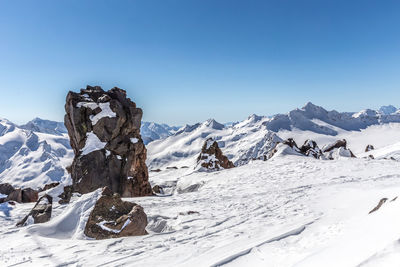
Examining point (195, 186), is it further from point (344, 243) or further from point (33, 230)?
point (344, 243)

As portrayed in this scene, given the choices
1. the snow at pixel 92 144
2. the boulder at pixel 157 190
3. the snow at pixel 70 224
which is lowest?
the boulder at pixel 157 190

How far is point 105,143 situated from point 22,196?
9.63 meters

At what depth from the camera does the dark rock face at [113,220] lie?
10117 millimetres

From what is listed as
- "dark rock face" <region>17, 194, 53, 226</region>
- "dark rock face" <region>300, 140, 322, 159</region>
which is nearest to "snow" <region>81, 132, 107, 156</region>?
"dark rock face" <region>17, 194, 53, 226</region>

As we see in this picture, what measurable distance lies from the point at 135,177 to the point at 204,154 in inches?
892

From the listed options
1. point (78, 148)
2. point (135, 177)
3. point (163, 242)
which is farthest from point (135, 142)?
point (163, 242)

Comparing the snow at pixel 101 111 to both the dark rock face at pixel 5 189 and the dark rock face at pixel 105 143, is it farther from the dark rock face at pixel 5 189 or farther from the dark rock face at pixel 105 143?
the dark rock face at pixel 5 189

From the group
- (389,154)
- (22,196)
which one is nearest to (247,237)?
(22,196)

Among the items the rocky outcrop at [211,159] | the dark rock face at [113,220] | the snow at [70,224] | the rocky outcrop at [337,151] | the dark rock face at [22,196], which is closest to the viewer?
the dark rock face at [113,220]

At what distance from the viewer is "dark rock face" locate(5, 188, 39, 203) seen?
24.5 metres

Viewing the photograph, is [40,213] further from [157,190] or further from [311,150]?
[311,150]

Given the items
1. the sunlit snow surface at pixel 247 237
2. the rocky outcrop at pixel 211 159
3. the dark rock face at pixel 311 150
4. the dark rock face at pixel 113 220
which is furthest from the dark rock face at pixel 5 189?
the dark rock face at pixel 311 150

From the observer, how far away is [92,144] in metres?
26.9

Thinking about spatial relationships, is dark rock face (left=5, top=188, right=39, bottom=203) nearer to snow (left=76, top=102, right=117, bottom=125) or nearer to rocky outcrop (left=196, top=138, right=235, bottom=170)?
snow (left=76, top=102, right=117, bottom=125)
